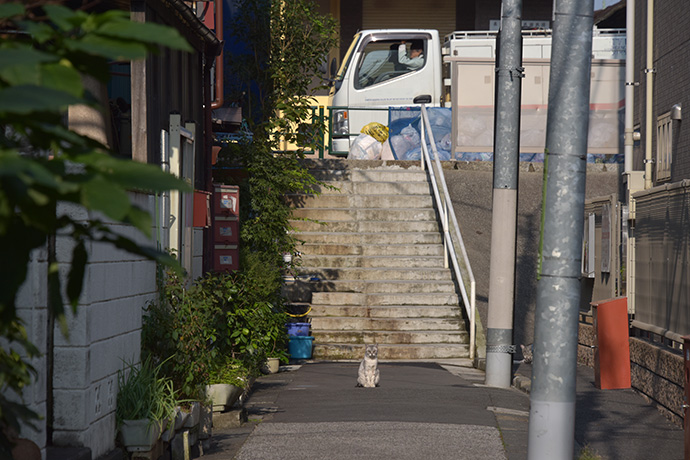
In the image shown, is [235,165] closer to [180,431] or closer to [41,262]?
[180,431]

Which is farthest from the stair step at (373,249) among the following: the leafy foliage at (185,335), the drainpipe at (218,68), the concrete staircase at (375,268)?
the leafy foliage at (185,335)

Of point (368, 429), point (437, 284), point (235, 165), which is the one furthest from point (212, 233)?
point (437, 284)

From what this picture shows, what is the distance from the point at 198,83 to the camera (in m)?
10.7

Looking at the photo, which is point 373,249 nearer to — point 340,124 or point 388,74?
point 340,124

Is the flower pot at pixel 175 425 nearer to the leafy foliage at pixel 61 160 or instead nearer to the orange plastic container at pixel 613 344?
the leafy foliage at pixel 61 160

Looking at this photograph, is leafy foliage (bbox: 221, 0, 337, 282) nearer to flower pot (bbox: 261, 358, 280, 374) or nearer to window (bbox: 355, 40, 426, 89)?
flower pot (bbox: 261, 358, 280, 374)

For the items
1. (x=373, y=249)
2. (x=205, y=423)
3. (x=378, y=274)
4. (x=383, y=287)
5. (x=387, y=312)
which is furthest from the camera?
(x=373, y=249)

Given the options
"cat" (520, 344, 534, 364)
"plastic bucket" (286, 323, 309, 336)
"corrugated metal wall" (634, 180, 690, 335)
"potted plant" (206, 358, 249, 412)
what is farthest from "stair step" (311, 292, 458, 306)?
"potted plant" (206, 358, 249, 412)

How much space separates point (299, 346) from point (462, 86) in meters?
9.18

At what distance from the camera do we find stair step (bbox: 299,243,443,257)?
15.9 meters

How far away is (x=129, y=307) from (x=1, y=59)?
5.32 m

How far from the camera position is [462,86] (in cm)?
2006

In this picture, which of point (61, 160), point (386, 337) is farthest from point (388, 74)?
point (61, 160)

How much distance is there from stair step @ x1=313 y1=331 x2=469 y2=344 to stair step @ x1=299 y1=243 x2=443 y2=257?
90.0 inches
